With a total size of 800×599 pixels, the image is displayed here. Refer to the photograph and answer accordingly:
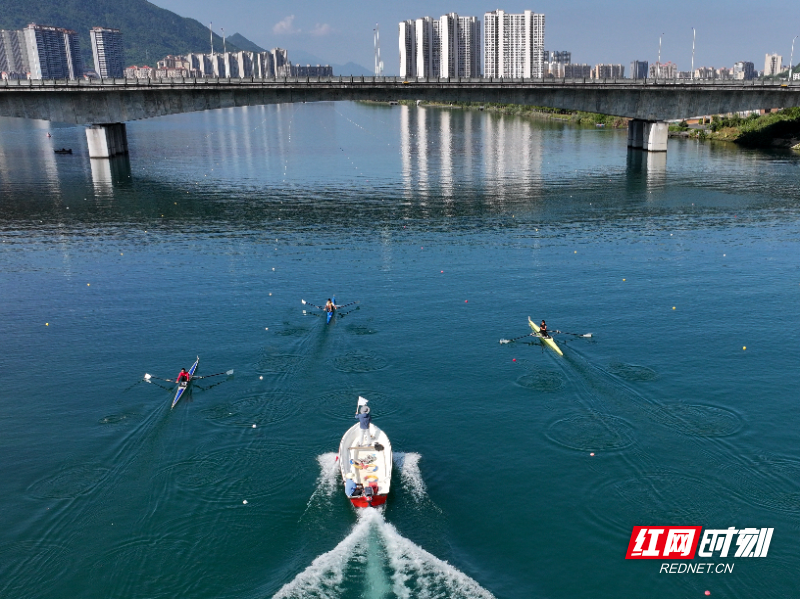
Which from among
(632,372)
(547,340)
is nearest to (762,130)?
(547,340)

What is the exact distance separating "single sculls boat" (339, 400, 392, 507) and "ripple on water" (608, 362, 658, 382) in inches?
686

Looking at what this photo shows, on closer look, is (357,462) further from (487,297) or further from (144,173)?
(144,173)

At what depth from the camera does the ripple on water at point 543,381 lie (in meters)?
40.3

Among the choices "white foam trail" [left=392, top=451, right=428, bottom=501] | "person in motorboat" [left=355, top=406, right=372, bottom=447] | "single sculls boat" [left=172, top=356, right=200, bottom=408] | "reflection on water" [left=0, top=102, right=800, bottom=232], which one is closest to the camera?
"white foam trail" [left=392, top=451, right=428, bottom=501]

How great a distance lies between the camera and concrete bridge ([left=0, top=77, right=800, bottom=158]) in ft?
389

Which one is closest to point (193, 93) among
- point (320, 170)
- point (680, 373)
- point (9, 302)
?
point (320, 170)

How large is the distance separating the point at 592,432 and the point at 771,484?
8.37 meters

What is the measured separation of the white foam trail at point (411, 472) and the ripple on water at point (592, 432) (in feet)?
24.6

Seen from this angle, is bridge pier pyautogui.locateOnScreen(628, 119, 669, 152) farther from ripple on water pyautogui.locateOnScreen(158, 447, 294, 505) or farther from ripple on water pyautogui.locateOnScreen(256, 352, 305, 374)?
ripple on water pyautogui.locateOnScreen(158, 447, 294, 505)

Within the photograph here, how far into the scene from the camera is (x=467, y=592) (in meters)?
24.5

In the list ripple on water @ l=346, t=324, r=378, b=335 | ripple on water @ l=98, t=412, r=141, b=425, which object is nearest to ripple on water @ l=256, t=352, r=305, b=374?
ripple on water @ l=346, t=324, r=378, b=335

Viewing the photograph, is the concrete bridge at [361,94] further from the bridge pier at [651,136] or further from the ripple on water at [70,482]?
the ripple on water at [70,482]

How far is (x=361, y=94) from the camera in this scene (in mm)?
120062

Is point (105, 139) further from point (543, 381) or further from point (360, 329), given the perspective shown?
point (543, 381)
